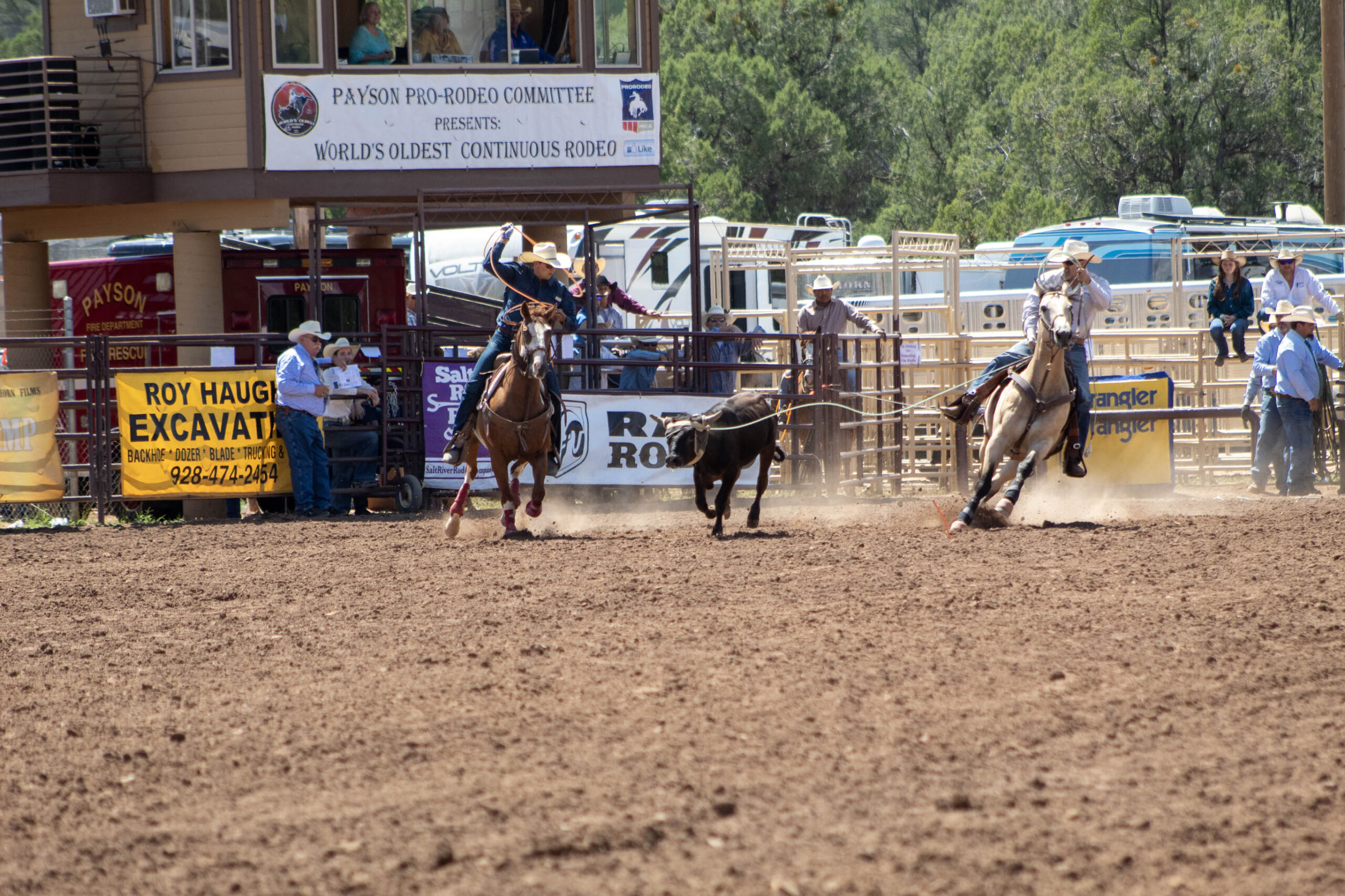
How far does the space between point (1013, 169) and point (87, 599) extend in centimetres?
3798

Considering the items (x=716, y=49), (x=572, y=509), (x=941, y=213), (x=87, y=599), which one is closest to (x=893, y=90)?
(x=716, y=49)

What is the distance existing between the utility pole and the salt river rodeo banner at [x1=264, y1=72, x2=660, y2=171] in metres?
11.7

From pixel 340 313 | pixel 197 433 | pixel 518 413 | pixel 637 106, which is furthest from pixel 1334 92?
pixel 197 433

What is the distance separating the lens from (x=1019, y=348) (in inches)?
489

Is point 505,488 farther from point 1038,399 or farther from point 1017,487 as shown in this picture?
point 1038,399

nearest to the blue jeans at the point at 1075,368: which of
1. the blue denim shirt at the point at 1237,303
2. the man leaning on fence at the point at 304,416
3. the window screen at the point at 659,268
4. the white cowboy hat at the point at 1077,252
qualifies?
the white cowboy hat at the point at 1077,252

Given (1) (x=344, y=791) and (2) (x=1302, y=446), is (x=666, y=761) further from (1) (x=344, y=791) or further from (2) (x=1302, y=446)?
(2) (x=1302, y=446)

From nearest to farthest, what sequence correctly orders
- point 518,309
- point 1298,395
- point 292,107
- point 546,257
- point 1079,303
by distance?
point 1079,303 → point 518,309 → point 546,257 → point 1298,395 → point 292,107

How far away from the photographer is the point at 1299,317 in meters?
14.8

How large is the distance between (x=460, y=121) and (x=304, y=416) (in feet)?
15.4

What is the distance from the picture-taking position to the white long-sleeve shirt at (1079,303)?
1144 cm

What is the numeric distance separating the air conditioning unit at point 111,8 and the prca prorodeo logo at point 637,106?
581cm

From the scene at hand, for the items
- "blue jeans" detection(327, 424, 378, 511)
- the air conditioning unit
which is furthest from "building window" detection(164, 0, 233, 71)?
"blue jeans" detection(327, 424, 378, 511)

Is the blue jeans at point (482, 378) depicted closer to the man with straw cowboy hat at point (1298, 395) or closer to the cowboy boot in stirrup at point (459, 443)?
the cowboy boot in stirrup at point (459, 443)
